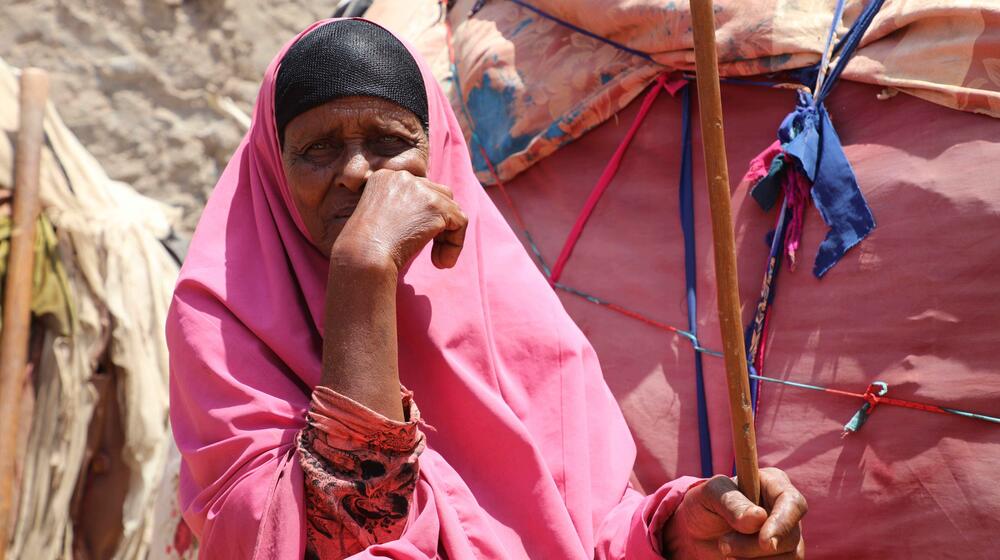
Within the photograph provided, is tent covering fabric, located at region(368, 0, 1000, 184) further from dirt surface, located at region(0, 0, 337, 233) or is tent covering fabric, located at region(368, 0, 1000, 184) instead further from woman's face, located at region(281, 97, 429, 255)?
dirt surface, located at region(0, 0, 337, 233)

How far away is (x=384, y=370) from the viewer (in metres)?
1.86

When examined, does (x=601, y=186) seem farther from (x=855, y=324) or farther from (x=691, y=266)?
(x=855, y=324)

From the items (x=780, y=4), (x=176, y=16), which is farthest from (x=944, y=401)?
(x=176, y=16)

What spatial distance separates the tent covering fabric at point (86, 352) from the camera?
15.1 ft

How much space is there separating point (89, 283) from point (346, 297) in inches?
127

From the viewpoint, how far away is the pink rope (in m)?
2.94

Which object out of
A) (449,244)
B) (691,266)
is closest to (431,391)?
(449,244)

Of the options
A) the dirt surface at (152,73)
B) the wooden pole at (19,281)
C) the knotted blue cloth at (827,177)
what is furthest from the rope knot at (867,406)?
the dirt surface at (152,73)

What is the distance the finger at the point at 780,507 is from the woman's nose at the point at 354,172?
86cm

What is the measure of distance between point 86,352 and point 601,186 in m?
2.63

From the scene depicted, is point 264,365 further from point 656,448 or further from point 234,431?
point 656,448

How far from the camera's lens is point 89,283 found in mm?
4762

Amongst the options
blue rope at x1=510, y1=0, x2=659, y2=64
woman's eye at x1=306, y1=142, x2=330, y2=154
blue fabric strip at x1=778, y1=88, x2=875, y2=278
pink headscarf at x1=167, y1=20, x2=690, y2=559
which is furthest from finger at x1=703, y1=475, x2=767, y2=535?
blue rope at x1=510, y1=0, x2=659, y2=64

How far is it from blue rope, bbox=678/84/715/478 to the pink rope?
10 centimetres
